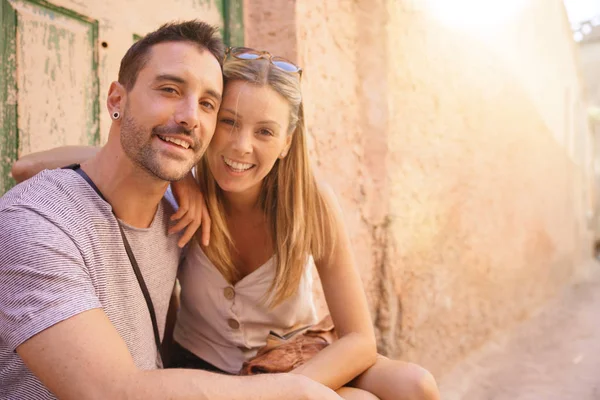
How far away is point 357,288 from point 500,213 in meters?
3.23

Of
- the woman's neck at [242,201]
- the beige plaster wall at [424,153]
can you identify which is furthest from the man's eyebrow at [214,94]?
the beige plaster wall at [424,153]

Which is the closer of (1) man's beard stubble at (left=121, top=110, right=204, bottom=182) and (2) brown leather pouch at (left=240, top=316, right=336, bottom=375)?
(1) man's beard stubble at (left=121, top=110, right=204, bottom=182)

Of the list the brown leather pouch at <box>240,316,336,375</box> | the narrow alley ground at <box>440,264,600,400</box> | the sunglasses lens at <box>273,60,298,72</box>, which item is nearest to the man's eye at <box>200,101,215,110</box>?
the sunglasses lens at <box>273,60,298,72</box>

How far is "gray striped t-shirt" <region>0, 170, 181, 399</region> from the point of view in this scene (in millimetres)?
1100

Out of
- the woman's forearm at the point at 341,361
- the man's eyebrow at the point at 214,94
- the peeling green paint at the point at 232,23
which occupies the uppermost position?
the peeling green paint at the point at 232,23

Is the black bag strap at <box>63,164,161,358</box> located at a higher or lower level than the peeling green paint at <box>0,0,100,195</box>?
lower

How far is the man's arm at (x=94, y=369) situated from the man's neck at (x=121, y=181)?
38 cm

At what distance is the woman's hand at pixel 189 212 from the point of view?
163 centimetres

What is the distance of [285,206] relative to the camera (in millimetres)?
1806

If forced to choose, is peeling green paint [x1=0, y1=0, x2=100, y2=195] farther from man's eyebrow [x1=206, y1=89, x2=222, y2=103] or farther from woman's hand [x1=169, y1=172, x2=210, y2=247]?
man's eyebrow [x1=206, y1=89, x2=222, y2=103]

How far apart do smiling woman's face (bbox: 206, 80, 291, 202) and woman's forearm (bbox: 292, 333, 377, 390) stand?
0.61m

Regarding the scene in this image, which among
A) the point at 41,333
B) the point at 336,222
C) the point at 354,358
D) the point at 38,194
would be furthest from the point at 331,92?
the point at 41,333

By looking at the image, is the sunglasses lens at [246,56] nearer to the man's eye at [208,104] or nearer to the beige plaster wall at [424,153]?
the man's eye at [208,104]

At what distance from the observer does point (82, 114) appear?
6.64 ft
